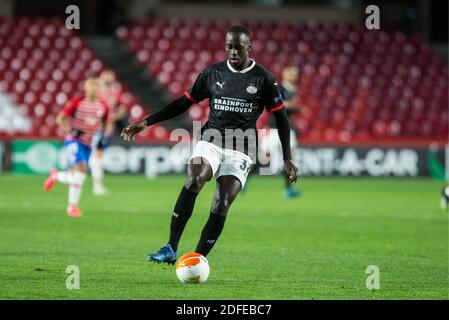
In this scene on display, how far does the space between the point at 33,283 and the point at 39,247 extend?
282cm

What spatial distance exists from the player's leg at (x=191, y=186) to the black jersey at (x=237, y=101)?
18 cm

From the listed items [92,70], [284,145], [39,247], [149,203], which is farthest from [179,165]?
[284,145]

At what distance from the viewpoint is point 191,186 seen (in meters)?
9.24

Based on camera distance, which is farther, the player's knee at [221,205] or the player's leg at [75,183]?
the player's leg at [75,183]

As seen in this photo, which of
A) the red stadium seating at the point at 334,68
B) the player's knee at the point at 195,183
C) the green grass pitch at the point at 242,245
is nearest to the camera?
the green grass pitch at the point at 242,245

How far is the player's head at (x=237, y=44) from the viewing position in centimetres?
909

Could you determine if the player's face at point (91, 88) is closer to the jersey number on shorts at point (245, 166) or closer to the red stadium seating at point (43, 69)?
the jersey number on shorts at point (245, 166)

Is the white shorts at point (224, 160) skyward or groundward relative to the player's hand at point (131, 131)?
groundward

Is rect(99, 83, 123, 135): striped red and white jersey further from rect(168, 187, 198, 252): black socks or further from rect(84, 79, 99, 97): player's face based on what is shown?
rect(168, 187, 198, 252): black socks

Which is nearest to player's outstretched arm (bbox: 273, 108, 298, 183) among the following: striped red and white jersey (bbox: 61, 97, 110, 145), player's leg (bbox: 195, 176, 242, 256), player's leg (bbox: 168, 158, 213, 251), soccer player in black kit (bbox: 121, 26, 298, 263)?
soccer player in black kit (bbox: 121, 26, 298, 263)

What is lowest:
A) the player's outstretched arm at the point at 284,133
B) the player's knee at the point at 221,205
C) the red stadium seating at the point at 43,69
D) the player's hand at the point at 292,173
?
the player's knee at the point at 221,205

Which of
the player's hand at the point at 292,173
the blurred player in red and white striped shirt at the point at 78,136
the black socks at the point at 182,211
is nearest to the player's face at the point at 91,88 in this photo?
the blurred player in red and white striped shirt at the point at 78,136
